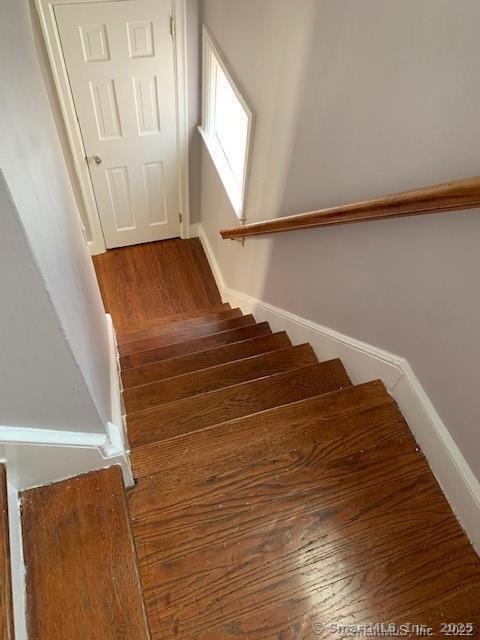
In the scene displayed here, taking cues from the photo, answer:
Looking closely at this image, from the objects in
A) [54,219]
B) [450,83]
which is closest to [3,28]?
[54,219]

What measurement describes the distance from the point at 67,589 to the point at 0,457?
0.30 m

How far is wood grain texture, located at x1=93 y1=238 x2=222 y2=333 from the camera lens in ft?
11.1

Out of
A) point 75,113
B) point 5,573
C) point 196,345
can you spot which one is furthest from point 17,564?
point 75,113

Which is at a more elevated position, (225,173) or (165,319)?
(225,173)

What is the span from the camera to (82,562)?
858mm

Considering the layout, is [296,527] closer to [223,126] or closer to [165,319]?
[165,319]

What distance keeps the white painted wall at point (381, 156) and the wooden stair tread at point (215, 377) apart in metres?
0.22

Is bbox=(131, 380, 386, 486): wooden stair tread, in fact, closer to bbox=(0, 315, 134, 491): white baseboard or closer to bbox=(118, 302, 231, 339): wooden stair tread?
bbox=(0, 315, 134, 491): white baseboard

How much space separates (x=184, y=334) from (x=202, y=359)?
0.53m

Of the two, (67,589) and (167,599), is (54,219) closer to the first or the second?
(67,589)

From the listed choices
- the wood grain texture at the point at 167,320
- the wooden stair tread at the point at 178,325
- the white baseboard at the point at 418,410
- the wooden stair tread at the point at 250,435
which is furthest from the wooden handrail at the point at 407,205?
the wood grain texture at the point at 167,320

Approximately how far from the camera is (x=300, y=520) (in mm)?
1073

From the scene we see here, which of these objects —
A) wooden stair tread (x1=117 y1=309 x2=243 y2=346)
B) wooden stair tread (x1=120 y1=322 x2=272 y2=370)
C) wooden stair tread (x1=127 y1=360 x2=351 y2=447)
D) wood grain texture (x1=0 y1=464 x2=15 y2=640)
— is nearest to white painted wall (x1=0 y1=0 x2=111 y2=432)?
wood grain texture (x1=0 y1=464 x2=15 y2=640)

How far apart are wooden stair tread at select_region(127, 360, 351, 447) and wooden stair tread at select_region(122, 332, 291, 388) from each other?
16.8 inches
